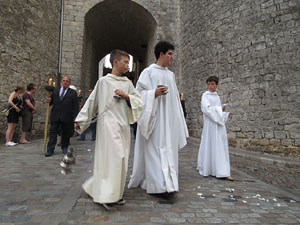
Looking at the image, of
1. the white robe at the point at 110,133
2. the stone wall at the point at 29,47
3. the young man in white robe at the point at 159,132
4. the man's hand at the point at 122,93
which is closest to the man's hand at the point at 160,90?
the young man in white robe at the point at 159,132

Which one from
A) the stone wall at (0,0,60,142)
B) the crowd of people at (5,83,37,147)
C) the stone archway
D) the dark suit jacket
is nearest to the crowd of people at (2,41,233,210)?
the dark suit jacket

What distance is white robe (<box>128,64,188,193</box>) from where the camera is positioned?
2.72 meters

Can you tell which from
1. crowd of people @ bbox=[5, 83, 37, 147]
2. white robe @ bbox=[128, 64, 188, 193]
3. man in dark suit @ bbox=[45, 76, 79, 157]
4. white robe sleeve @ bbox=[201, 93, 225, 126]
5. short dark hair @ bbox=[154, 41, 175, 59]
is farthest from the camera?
crowd of people @ bbox=[5, 83, 37, 147]

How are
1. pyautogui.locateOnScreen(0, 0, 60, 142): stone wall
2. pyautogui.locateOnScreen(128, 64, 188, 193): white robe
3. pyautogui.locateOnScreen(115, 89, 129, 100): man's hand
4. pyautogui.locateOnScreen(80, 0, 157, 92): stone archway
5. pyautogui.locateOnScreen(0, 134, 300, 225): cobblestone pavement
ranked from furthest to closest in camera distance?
pyautogui.locateOnScreen(80, 0, 157, 92): stone archway, pyautogui.locateOnScreen(0, 0, 60, 142): stone wall, pyautogui.locateOnScreen(128, 64, 188, 193): white robe, pyautogui.locateOnScreen(115, 89, 129, 100): man's hand, pyautogui.locateOnScreen(0, 134, 300, 225): cobblestone pavement

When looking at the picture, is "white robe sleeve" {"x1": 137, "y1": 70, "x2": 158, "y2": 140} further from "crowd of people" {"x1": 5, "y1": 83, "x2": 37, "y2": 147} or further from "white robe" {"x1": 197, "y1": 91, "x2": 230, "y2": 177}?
"crowd of people" {"x1": 5, "y1": 83, "x2": 37, "y2": 147}

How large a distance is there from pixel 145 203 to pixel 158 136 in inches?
32.9

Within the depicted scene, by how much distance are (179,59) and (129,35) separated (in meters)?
5.29

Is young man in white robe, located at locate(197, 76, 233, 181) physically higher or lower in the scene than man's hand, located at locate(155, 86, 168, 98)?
lower

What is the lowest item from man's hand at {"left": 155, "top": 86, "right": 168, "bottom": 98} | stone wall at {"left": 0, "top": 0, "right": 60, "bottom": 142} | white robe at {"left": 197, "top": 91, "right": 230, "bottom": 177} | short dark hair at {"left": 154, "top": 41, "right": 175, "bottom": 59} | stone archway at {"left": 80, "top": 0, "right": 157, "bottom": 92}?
white robe at {"left": 197, "top": 91, "right": 230, "bottom": 177}

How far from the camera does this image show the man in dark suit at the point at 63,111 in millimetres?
5234

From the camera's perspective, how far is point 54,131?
5234 millimetres

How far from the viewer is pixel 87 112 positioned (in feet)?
8.36

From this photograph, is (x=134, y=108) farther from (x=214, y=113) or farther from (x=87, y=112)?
(x=214, y=113)

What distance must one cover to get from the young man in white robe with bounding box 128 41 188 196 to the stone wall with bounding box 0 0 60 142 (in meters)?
6.02
